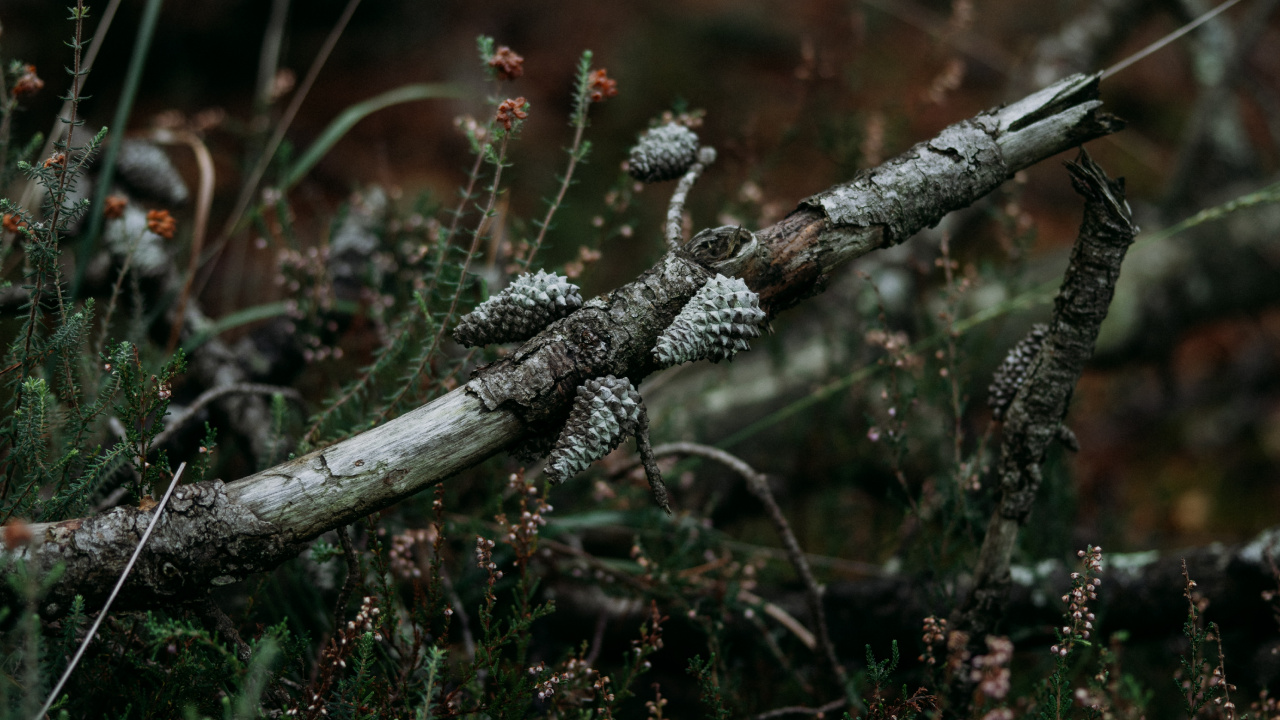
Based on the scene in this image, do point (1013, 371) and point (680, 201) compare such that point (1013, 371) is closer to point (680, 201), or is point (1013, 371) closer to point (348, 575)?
point (680, 201)

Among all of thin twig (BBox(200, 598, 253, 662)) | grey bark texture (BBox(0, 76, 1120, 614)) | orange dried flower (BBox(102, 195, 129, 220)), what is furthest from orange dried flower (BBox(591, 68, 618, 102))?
orange dried flower (BBox(102, 195, 129, 220))

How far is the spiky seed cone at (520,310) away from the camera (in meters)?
1.04

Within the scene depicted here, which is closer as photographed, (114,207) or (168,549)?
(168,549)

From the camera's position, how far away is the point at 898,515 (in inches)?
86.0

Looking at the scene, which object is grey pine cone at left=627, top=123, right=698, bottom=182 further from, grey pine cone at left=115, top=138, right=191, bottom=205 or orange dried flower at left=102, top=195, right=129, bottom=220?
grey pine cone at left=115, top=138, right=191, bottom=205

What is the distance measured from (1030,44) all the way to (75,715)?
494cm

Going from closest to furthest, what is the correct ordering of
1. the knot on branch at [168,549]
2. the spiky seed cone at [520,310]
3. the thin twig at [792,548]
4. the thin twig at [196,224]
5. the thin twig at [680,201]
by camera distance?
1. the knot on branch at [168,549]
2. the spiky seed cone at [520,310]
3. the thin twig at [680,201]
4. the thin twig at [792,548]
5. the thin twig at [196,224]

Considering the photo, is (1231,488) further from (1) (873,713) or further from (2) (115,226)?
(2) (115,226)

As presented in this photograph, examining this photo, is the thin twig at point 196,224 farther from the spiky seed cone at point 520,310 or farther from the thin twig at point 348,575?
the spiky seed cone at point 520,310

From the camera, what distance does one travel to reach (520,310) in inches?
40.9

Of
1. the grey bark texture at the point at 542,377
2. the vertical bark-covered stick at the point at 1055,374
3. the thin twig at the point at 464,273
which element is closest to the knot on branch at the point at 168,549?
the grey bark texture at the point at 542,377

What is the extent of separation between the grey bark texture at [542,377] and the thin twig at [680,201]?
6 centimetres

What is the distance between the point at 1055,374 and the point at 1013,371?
9cm

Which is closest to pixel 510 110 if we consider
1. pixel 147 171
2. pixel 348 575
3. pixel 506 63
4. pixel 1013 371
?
pixel 506 63
